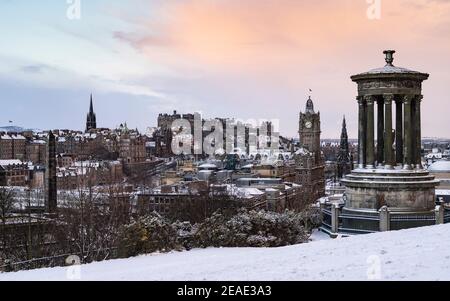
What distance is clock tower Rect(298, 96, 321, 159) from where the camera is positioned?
11781 cm

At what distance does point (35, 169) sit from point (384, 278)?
10196 centimetres

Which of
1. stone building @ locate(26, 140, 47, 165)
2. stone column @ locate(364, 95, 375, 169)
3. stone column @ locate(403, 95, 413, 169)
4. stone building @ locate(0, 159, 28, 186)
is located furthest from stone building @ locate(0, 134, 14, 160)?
stone column @ locate(403, 95, 413, 169)

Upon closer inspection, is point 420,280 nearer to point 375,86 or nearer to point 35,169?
point 375,86

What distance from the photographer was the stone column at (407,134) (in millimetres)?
21547

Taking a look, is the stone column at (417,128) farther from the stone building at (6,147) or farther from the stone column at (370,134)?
the stone building at (6,147)

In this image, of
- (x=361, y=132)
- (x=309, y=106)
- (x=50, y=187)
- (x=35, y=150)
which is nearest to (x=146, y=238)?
(x=361, y=132)

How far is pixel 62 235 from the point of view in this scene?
104ft

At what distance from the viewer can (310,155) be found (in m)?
107

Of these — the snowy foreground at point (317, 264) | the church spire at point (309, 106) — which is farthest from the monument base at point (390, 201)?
the church spire at point (309, 106)

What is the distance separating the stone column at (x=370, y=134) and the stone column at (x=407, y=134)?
3.98 ft

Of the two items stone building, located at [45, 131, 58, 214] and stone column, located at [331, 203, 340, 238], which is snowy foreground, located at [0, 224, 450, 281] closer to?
stone column, located at [331, 203, 340, 238]

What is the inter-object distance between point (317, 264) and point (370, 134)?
11.4 m

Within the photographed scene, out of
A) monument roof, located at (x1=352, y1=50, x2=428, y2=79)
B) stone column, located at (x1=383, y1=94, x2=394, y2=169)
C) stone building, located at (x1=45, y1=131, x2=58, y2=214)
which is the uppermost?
monument roof, located at (x1=352, y1=50, x2=428, y2=79)

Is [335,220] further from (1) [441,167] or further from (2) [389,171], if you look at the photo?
(1) [441,167]
